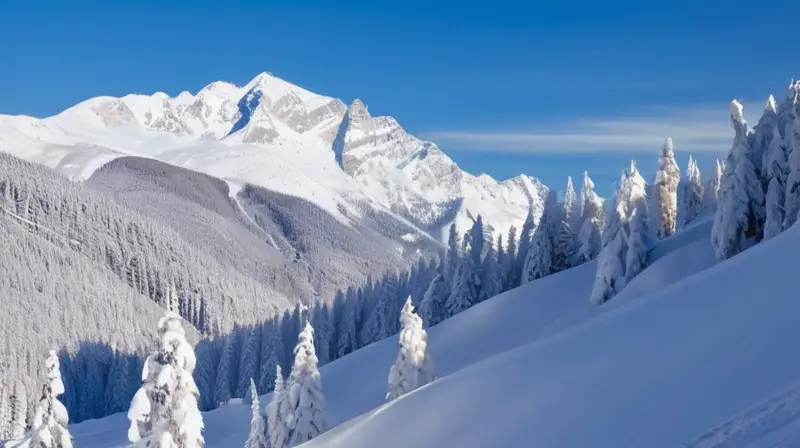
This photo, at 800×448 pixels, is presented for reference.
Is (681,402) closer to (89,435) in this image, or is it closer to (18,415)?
(89,435)

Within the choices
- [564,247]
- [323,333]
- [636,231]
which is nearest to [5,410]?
[323,333]

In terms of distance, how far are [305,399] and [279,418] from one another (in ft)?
5.67

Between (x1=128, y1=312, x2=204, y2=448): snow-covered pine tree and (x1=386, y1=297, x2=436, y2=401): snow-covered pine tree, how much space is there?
1662cm

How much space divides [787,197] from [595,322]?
17.4 meters

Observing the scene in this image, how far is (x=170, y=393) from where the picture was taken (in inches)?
765

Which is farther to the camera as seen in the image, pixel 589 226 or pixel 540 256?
pixel 589 226

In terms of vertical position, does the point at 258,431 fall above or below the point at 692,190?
below

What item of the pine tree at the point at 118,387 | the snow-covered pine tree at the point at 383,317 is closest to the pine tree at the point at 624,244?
the snow-covered pine tree at the point at 383,317

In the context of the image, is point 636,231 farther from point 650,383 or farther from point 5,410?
point 5,410

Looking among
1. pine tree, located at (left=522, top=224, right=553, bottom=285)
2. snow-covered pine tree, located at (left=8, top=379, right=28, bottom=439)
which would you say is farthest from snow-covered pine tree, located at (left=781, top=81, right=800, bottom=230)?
snow-covered pine tree, located at (left=8, top=379, right=28, bottom=439)

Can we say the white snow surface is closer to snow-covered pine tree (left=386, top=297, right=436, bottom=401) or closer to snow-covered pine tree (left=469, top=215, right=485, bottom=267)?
snow-covered pine tree (left=386, top=297, right=436, bottom=401)

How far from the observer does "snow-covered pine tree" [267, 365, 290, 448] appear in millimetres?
33006

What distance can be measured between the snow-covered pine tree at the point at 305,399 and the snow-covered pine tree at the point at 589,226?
104 ft

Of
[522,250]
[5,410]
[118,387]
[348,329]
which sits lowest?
[522,250]
